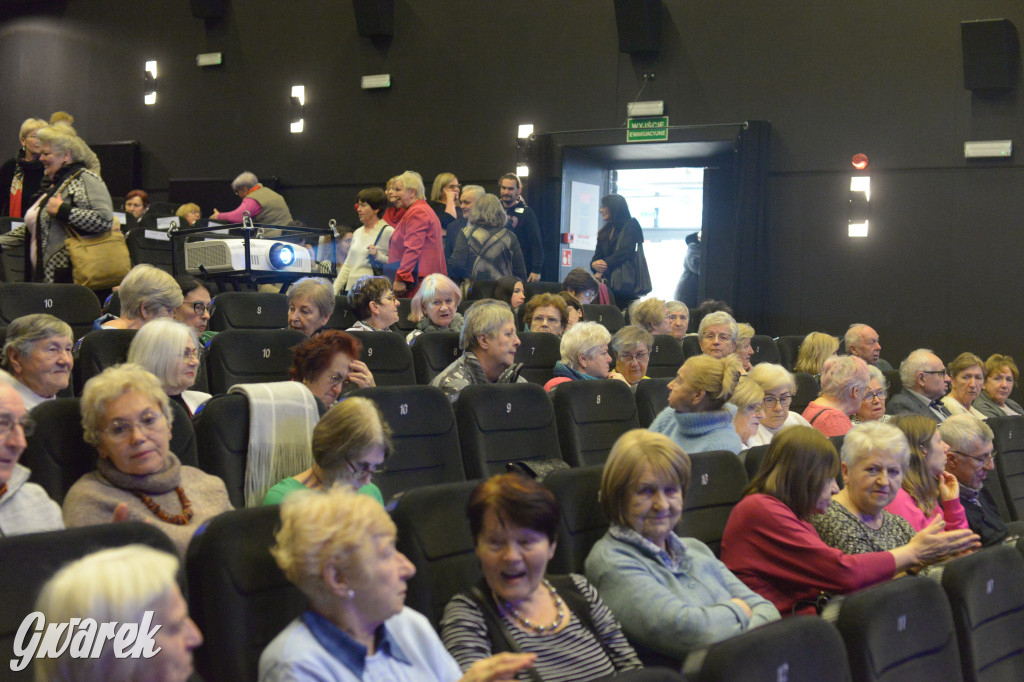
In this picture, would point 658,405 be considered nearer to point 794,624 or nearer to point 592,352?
point 592,352

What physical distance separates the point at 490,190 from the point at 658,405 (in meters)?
6.23

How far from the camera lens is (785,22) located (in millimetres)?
8539

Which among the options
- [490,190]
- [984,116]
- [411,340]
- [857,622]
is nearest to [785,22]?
[984,116]

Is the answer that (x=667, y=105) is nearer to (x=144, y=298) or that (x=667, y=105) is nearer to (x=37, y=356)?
(x=144, y=298)

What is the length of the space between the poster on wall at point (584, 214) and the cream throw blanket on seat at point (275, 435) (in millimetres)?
6991

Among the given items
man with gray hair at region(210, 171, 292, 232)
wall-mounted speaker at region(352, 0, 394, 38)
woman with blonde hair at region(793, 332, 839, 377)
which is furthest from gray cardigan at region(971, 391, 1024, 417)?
wall-mounted speaker at region(352, 0, 394, 38)

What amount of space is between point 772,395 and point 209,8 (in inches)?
377

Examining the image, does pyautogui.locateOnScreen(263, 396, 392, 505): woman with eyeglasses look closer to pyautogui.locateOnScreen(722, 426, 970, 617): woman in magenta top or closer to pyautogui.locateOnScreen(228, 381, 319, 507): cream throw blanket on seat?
→ pyautogui.locateOnScreen(228, 381, 319, 507): cream throw blanket on seat

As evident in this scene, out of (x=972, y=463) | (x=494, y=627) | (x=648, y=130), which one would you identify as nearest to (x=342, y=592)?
(x=494, y=627)

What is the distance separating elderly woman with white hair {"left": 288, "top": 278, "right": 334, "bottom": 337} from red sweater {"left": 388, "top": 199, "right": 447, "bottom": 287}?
190 centimetres

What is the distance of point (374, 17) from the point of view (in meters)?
10.2

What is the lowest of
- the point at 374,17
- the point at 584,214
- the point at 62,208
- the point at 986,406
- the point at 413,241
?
the point at 986,406

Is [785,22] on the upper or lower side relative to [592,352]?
upper

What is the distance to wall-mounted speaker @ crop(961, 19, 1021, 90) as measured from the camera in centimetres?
762
